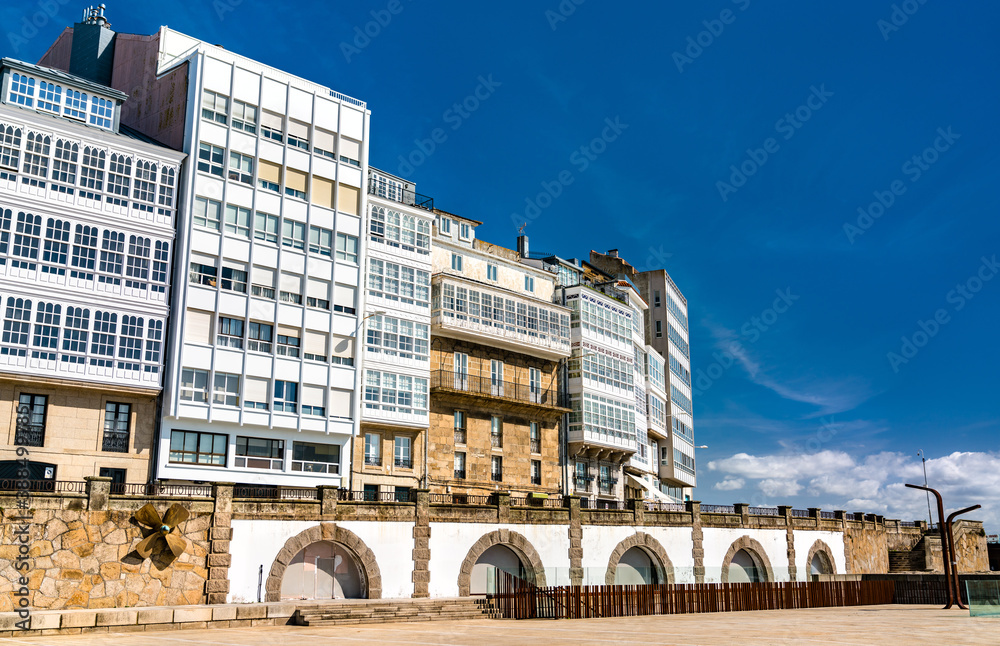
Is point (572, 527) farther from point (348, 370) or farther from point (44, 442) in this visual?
point (44, 442)

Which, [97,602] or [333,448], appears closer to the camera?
[97,602]

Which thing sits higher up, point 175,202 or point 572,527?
point 175,202

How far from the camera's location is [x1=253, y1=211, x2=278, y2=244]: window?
4022cm

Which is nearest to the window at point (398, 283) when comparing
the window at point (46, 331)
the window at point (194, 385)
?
the window at point (194, 385)

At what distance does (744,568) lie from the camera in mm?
49906

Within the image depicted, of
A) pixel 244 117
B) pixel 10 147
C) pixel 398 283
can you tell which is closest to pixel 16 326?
pixel 10 147

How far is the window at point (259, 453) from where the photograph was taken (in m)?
38.0

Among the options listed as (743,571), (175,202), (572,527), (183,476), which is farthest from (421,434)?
(743,571)

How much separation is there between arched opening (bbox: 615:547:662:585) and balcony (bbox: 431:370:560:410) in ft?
33.7

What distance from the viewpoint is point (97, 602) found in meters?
29.2

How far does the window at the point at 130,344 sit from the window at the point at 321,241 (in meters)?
9.02

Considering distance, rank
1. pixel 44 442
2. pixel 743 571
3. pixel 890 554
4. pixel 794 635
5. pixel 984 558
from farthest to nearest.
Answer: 1. pixel 984 558
2. pixel 890 554
3. pixel 743 571
4. pixel 44 442
5. pixel 794 635

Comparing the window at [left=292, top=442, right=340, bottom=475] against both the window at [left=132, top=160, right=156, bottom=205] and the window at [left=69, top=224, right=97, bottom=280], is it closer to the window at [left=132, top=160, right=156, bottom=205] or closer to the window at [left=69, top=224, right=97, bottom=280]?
the window at [left=69, top=224, right=97, bottom=280]

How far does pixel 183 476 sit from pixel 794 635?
954 inches
